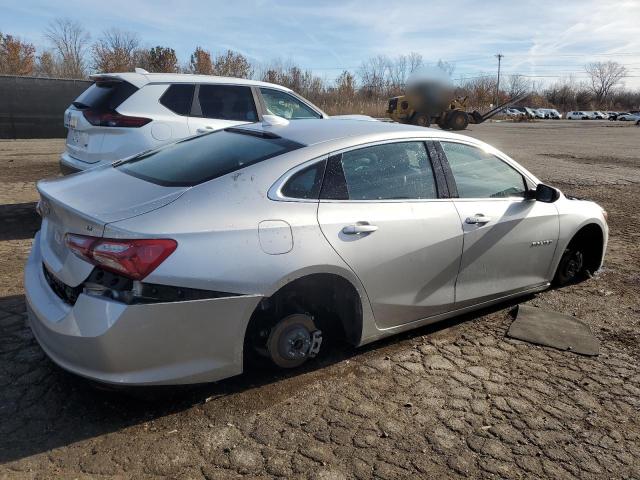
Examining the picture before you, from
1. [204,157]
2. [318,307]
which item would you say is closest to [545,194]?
[318,307]

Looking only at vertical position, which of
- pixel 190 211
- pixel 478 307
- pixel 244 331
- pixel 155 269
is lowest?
pixel 478 307

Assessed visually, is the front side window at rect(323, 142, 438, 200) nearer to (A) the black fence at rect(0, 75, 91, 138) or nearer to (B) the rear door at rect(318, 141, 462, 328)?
(B) the rear door at rect(318, 141, 462, 328)

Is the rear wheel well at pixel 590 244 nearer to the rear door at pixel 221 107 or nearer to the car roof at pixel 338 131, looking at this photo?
the car roof at pixel 338 131

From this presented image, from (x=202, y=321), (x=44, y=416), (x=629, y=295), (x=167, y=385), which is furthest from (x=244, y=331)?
(x=629, y=295)

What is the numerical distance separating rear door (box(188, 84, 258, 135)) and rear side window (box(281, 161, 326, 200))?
3.72 meters

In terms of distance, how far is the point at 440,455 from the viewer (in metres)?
2.63

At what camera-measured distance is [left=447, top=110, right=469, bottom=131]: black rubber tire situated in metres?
31.5

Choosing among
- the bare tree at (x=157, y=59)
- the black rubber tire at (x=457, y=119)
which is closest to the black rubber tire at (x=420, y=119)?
the black rubber tire at (x=457, y=119)

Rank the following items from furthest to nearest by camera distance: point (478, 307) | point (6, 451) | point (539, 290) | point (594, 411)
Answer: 1. point (539, 290)
2. point (478, 307)
3. point (594, 411)
4. point (6, 451)

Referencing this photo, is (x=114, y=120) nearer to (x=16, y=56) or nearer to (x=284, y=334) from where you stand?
(x=284, y=334)

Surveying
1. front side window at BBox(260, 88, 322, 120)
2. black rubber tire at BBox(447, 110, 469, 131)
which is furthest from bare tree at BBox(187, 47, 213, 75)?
front side window at BBox(260, 88, 322, 120)

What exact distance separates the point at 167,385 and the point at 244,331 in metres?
0.47

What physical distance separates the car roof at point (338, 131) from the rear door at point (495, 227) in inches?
11.2

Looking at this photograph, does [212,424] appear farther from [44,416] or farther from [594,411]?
[594,411]
